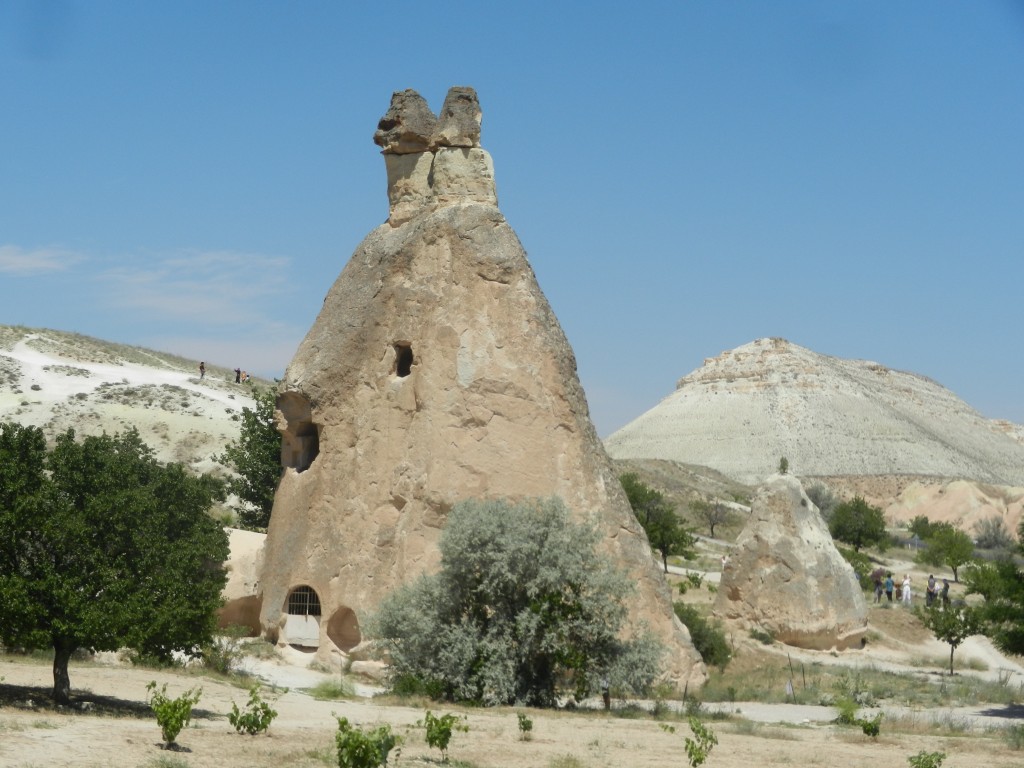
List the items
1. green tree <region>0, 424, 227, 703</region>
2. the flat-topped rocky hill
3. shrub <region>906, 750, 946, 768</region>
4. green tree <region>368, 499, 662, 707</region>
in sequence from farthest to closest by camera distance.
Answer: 1. the flat-topped rocky hill
2. green tree <region>368, 499, 662, 707</region>
3. green tree <region>0, 424, 227, 703</region>
4. shrub <region>906, 750, 946, 768</region>

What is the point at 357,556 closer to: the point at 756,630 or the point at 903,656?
the point at 756,630

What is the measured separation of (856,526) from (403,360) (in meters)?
37.6

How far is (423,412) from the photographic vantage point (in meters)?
20.8

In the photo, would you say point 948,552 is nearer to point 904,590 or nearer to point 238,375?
point 904,590

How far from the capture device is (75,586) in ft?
44.4

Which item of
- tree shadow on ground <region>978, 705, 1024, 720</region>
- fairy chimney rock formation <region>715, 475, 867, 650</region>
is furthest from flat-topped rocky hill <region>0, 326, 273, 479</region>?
tree shadow on ground <region>978, 705, 1024, 720</region>

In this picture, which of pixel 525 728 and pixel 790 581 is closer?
pixel 525 728

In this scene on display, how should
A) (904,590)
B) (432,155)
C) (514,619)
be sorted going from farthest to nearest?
(904,590), (432,155), (514,619)

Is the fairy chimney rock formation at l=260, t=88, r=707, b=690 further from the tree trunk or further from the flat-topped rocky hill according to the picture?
the flat-topped rocky hill

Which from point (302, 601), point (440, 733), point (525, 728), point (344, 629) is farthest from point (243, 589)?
point (440, 733)

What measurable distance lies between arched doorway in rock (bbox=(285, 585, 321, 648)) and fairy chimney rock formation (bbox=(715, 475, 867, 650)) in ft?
31.4

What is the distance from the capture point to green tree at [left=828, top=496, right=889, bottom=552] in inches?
2190

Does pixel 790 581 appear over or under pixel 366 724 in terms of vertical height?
over

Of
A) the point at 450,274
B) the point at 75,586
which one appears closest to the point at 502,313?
the point at 450,274
